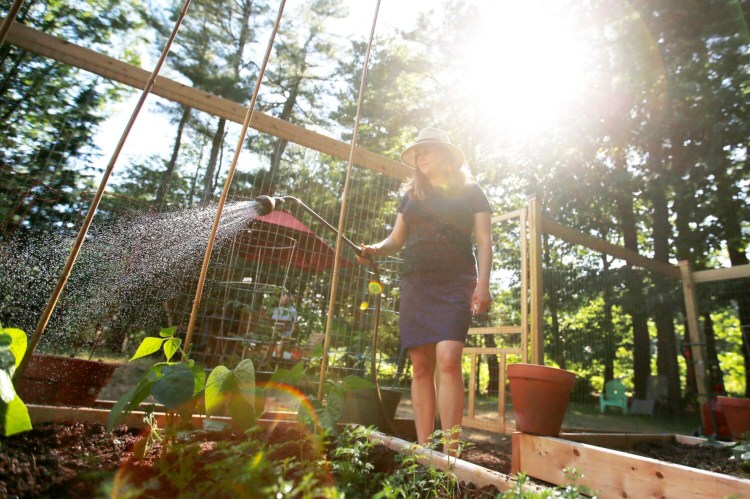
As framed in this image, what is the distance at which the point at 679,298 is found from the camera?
579 centimetres

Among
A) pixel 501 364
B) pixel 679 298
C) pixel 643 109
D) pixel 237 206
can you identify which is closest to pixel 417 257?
pixel 237 206

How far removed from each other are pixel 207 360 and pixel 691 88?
7596 mm

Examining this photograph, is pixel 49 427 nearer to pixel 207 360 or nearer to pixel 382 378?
pixel 207 360

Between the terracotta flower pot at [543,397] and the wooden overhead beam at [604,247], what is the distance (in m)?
1.84

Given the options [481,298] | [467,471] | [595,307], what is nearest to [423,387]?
[481,298]

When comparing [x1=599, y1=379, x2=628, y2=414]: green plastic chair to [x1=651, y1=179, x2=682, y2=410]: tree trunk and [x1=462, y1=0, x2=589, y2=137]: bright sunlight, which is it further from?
[x1=462, y1=0, x2=589, y2=137]: bright sunlight

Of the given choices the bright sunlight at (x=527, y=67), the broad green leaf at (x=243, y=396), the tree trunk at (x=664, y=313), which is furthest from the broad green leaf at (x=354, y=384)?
the bright sunlight at (x=527, y=67)

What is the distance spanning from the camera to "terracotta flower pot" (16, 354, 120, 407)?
1657mm

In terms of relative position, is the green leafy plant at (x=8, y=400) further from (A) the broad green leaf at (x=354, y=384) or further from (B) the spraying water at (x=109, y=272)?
(B) the spraying water at (x=109, y=272)

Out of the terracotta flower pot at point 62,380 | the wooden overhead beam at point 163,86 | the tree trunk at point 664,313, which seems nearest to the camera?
the terracotta flower pot at point 62,380

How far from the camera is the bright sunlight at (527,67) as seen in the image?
8.05 metres

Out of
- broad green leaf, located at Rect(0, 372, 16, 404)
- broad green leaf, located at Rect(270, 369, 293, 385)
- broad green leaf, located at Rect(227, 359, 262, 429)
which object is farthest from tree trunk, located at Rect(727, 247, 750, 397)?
broad green leaf, located at Rect(0, 372, 16, 404)

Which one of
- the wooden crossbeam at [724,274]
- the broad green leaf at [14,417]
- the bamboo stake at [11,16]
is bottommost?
the broad green leaf at [14,417]

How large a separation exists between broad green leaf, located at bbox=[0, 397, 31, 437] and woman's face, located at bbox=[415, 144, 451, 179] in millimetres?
1828
